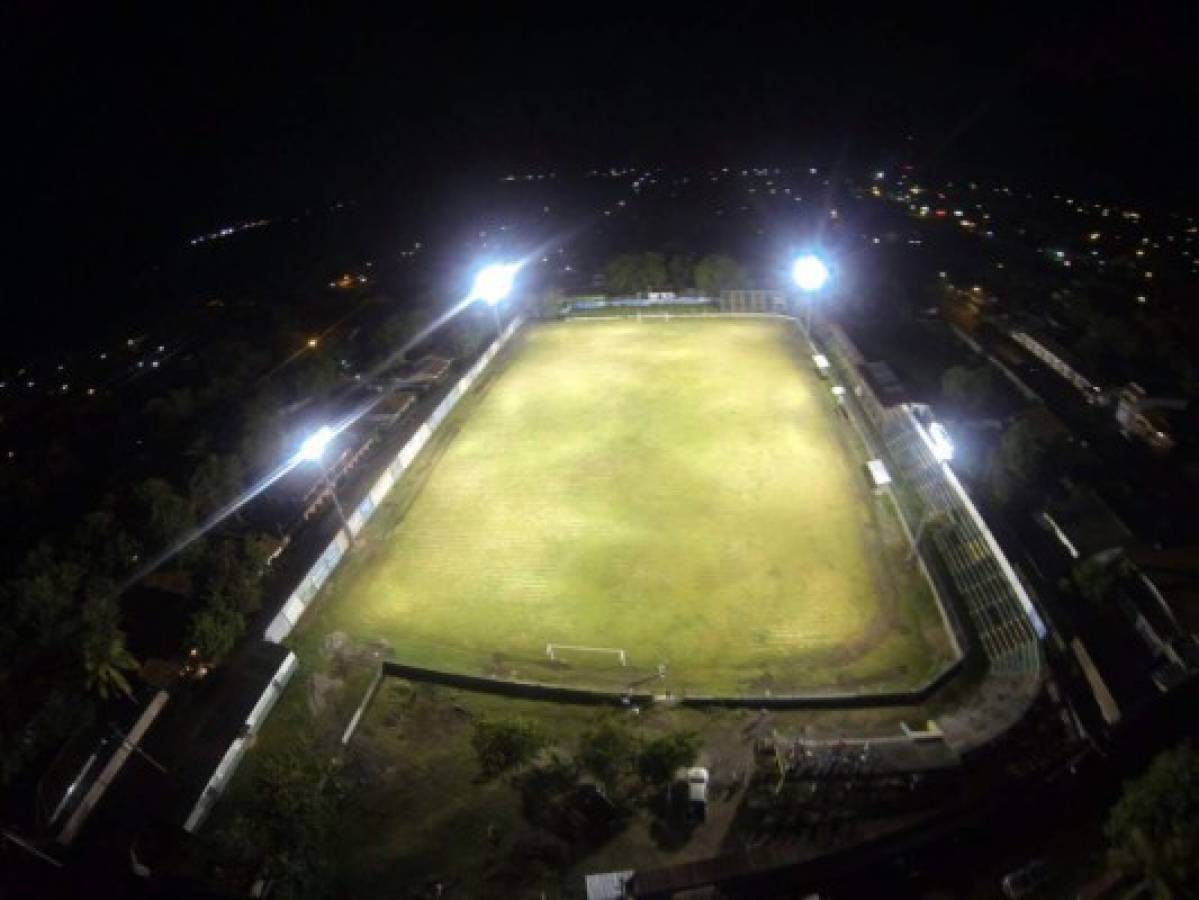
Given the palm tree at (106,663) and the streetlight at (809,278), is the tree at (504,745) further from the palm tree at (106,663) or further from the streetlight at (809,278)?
the streetlight at (809,278)

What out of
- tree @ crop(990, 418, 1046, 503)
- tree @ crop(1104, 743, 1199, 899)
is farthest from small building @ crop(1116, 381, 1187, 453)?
tree @ crop(1104, 743, 1199, 899)

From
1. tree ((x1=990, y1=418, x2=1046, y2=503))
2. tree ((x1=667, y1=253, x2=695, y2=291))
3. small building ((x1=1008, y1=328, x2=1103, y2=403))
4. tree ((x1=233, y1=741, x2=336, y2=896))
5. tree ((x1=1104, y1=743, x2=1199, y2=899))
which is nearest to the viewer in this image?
tree ((x1=1104, y1=743, x2=1199, y2=899))

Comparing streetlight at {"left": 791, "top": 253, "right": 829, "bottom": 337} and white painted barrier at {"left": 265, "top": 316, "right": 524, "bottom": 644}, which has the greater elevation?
streetlight at {"left": 791, "top": 253, "right": 829, "bottom": 337}

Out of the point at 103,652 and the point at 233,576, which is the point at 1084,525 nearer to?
the point at 233,576

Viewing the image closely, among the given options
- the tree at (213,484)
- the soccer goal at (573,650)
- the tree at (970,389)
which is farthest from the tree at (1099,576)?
the tree at (213,484)

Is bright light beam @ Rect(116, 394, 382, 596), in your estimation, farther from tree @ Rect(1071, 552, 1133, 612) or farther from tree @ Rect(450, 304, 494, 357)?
tree @ Rect(1071, 552, 1133, 612)

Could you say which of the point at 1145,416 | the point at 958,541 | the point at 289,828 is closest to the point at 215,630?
the point at 289,828

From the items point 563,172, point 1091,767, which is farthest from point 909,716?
point 563,172
